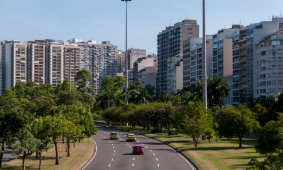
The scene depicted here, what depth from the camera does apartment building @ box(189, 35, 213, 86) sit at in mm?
152750

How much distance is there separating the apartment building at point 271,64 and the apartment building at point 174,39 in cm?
6801

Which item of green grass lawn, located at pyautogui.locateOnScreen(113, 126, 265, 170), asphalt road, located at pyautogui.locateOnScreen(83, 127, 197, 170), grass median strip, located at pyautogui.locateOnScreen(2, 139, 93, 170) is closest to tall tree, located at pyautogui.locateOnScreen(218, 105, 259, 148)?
green grass lawn, located at pyautogui.locateOnScreen(113, 126, 265, 170)

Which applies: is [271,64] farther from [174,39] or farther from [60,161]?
[174,39]

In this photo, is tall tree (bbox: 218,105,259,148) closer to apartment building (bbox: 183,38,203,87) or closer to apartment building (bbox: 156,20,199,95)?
apartment building (bbox: 183,38,203,87)

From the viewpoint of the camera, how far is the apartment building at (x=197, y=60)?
153 m

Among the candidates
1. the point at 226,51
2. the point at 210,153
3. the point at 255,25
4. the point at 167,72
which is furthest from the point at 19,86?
the point at 210,153

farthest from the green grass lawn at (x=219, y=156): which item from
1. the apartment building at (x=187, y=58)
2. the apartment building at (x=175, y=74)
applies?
the apartment building at (x=175, y=74)

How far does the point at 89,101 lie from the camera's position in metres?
112

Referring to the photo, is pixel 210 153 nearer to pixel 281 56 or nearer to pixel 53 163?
pixel 53 163

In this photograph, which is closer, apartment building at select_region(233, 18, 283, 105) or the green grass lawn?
the green grass lawn

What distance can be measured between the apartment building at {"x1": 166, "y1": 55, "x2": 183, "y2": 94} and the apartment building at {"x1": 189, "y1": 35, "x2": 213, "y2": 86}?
42.2 feet

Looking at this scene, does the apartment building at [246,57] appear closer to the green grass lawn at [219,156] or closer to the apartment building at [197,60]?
the apartment building at [197,60]

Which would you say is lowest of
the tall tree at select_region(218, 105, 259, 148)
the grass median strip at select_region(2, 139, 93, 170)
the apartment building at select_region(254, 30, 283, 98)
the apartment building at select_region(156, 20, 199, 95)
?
the grass median strip at select_region(2, 139, 93, 170)

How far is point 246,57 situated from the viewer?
4894 inches
